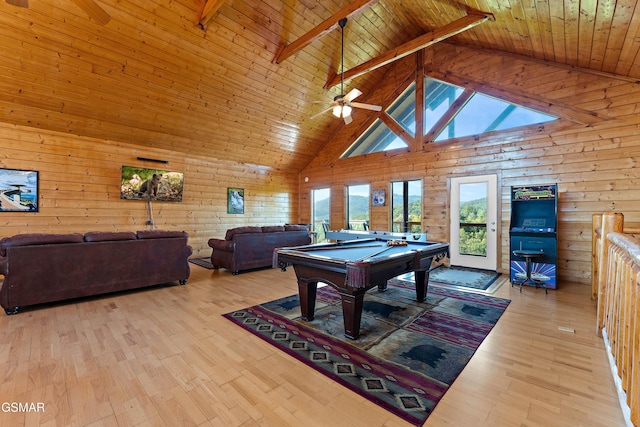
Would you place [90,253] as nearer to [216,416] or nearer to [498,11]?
[216,416]

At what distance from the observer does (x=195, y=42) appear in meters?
4.71

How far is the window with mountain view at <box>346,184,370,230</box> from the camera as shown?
783 centimetres

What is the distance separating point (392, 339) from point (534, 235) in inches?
143

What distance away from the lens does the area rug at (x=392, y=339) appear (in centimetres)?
188

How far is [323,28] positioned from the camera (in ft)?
15.0

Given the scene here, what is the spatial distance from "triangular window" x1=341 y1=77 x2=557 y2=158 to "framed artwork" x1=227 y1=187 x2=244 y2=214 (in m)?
3.99

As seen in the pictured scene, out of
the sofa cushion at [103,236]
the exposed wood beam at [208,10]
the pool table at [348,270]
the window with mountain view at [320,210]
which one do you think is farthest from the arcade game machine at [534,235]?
the sofa cushion at [103,236]

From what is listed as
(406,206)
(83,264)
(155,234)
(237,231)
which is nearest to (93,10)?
(155,234)

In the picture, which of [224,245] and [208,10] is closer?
[208,10]

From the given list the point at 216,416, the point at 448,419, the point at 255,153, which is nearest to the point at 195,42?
the point at 255,153

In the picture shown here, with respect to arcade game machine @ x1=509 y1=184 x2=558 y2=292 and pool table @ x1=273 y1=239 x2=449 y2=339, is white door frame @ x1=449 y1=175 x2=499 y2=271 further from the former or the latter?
pool table @ x1=273 y1=239 x2=449 y2=339

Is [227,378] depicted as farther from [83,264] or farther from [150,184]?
[150,184]

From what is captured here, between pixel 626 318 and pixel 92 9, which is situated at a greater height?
pixel 92 9

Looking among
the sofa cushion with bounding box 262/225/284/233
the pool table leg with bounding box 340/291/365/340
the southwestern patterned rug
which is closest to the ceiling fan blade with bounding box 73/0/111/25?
the pool table leg with bounding box 340/291/365/340
